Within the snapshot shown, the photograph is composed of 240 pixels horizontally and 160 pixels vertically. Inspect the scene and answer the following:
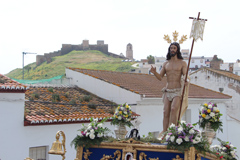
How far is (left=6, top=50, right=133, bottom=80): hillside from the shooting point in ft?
274

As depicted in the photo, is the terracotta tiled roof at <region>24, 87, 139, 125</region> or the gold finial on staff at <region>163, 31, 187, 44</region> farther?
the terracotta tiled roof at <region>24, 87, 139, 125</region>

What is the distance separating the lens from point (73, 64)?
91.9 m

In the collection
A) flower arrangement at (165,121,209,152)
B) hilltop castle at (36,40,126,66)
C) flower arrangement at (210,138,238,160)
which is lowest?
flower arrangement at (210,138,238,160)

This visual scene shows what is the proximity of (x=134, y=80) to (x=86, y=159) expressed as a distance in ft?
43.6

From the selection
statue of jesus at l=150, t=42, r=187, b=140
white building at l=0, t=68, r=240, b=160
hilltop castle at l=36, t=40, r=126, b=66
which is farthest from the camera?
hilltop castle at l=36, t=40, r=126, b=66

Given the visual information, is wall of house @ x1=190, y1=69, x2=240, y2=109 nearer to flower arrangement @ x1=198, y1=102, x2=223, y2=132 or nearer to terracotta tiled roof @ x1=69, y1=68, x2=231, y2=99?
terracotta tiled roof @ x1=69, y1=68, x2=231, y2=99

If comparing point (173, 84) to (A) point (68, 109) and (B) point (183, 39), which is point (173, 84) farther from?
(A) point (68, 109)

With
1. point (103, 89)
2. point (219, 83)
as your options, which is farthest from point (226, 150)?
point (219, 83)

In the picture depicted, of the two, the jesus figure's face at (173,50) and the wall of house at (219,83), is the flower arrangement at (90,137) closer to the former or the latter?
the jesus figure's face at (173,50)

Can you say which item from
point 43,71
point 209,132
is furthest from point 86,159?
point 43,71

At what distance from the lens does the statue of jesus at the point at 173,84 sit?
31.2 ft

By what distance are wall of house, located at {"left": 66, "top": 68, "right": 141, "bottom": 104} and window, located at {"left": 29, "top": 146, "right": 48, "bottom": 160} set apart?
5.12m

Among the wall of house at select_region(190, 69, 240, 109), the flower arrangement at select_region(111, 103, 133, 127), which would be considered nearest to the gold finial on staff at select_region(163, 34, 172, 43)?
the flower arrangement at select_region(111, 103, 133, 127)

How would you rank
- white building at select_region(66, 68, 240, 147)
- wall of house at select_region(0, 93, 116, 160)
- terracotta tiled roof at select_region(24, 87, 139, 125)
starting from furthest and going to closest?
1. white building at select_region(66, 68, 240, 147)
2. terracotta tiled roof at select_region(24, 87, 139, 125)
3. wall of house at select_region(0, 93, 116, 160)
